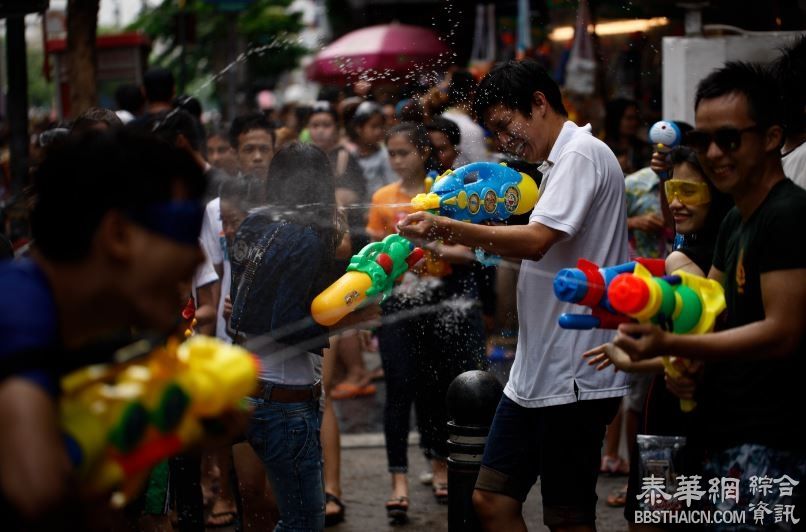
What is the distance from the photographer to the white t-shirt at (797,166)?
15.4 feet

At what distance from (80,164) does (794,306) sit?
1.92 m

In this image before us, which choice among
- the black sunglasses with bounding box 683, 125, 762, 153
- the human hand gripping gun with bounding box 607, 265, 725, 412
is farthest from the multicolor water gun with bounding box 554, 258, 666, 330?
the black sunglasses with bounding box 683, 125, 762, 153

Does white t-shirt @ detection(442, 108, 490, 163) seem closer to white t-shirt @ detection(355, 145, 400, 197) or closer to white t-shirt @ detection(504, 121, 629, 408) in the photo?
white t-shirt @ detection(355, 145, 400, 197)

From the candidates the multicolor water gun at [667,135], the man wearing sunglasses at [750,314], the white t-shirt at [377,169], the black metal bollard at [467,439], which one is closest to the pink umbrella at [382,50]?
the white t-shirt at [377,169]

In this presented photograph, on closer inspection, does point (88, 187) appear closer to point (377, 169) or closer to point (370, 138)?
point (377, 169)

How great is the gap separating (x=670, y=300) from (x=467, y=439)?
6.34 ft

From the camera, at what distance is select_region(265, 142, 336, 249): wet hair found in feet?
16.0

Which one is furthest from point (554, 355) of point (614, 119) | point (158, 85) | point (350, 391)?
point (350, 391)

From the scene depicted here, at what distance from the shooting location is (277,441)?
15.2 feet

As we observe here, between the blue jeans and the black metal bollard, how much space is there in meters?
0.60

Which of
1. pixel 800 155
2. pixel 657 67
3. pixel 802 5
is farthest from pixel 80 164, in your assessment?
pixel 657 67

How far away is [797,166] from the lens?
15.6ft

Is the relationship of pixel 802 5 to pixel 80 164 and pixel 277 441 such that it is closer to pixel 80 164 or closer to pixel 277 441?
pixel 277 441

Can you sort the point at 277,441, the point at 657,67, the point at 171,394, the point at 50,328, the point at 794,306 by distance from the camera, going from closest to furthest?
the point at 50,328, the point at 171,394, the point at 794,306, the point at 277,441, the point at 657,67
